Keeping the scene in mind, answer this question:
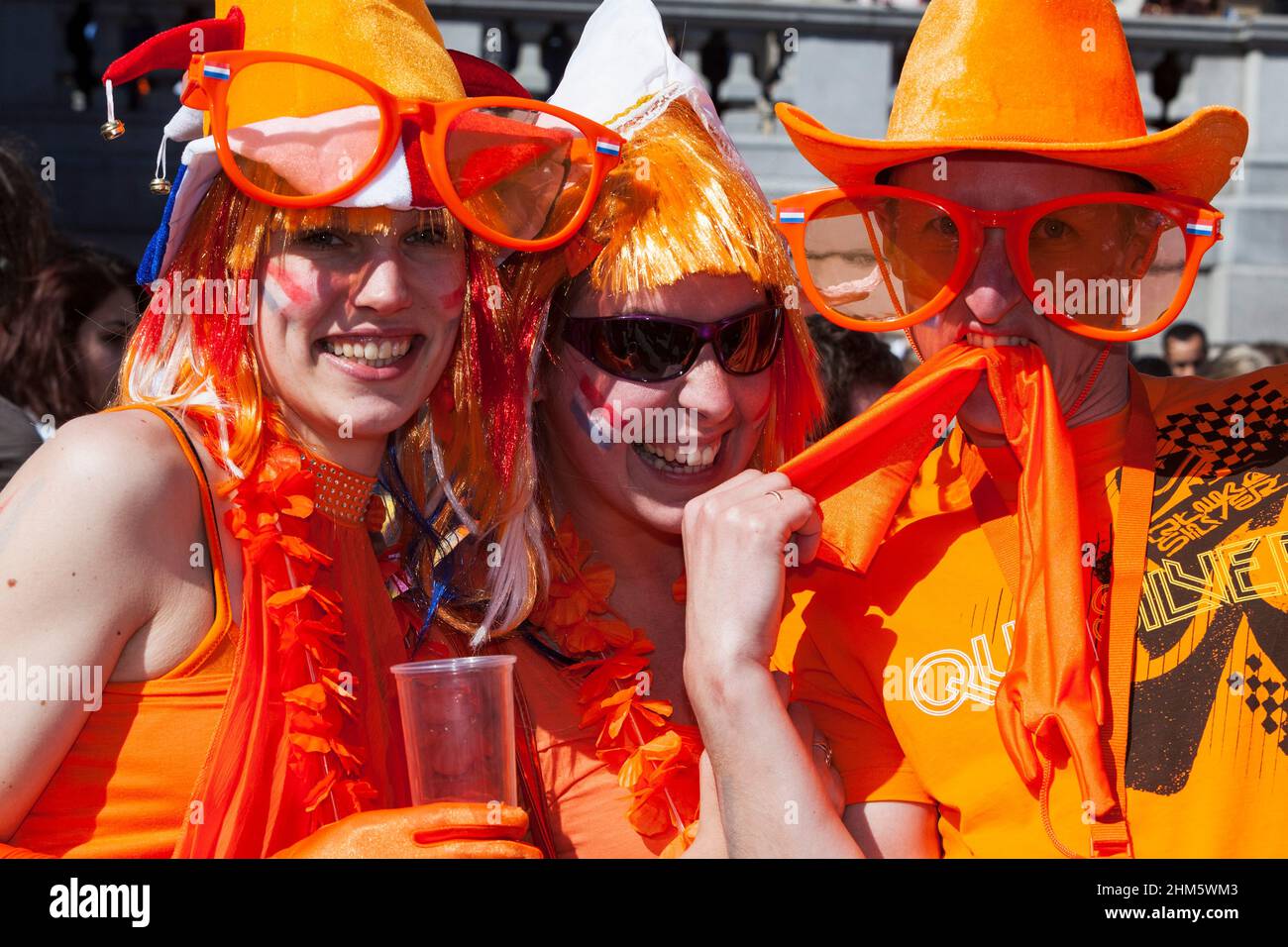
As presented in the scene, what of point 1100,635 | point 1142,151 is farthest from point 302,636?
point 1142,151

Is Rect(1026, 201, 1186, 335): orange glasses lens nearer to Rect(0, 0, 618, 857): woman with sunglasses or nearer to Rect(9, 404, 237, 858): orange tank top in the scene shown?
Rect(0, 0, 618, 857): woman with sunglasses

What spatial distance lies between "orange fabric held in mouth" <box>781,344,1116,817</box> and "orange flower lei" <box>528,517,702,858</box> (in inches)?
20.7

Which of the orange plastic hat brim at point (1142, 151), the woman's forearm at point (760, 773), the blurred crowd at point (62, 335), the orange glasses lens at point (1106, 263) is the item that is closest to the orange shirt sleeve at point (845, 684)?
the woman's forearm at point (760, 773)

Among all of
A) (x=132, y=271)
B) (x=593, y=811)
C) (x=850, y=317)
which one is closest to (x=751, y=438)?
(x=850, y=317)

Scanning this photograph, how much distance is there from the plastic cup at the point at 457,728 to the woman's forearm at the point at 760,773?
0.30 m

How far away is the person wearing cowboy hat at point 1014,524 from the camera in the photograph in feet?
7.11

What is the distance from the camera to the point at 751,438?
2.93 meters

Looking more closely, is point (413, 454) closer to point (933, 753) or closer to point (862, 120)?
point (933, 753)

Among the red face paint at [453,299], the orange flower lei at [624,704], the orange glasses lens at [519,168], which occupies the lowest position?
the orange flower lei at [624,704]

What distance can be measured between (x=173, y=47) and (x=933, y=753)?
165cm

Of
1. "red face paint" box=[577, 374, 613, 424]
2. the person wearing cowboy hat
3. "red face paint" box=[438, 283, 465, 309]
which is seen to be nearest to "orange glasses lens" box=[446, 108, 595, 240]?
"red face paint" box=[438, 283, 465, 309]

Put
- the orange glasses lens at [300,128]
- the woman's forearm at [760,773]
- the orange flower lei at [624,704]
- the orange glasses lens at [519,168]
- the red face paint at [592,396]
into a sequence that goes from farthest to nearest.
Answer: the red face paint at [592,396] → the orange flower lei at [624,704] → the orange glasses lens at [519,168] → the orange glasses lens at [300,128] → the woman's forearm at [760,773]

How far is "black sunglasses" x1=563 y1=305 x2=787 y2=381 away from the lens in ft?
9.09

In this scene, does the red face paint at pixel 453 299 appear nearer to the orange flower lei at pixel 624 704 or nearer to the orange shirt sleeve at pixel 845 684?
the orange flower lei at pixel 624 704
